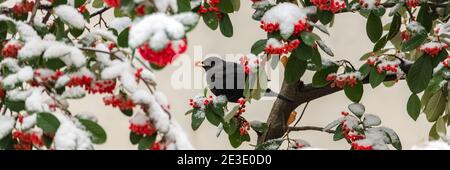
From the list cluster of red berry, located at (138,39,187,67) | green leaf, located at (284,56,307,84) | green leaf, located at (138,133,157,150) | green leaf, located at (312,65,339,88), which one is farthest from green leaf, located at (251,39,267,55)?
cluster of red berry, located at (138,39,187,67)

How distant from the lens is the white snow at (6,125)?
3.82ft

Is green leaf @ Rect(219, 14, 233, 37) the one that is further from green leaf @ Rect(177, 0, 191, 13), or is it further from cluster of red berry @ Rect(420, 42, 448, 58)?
green leaf @ Rect(177, 0, 191, 13)

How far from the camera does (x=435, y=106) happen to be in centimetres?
216

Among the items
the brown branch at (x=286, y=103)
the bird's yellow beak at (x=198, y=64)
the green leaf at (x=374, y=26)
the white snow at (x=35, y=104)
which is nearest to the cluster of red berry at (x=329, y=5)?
the green leaf at (x=374, y=26)

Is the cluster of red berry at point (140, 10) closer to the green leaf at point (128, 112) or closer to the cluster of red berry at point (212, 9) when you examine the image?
the green leaf at point (128, 112)

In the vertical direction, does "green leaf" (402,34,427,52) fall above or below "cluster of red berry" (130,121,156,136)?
below

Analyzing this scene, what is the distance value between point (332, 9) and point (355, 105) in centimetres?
34

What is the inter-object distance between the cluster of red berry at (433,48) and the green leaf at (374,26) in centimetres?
16

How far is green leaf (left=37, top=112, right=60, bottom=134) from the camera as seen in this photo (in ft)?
3.36

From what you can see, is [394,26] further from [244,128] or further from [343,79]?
[244,128]

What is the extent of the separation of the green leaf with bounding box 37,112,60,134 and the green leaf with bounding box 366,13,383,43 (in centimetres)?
115

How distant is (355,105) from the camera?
1910 millimetres
